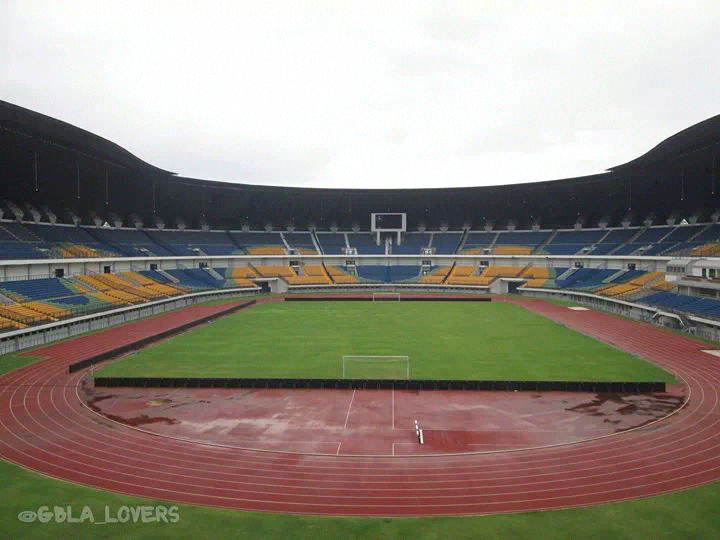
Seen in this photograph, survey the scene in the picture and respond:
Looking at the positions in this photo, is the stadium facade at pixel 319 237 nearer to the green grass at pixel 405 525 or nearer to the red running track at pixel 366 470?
the red running track at pixel 366 470

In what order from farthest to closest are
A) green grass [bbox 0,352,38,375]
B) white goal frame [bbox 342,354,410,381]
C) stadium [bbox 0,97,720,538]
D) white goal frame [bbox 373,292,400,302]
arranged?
1. white goal frame [bbox 373,292,400,302]
2. white goal frame [bbox 342,354,410,381]
3. green grass [bbox 0,352,38,375]
4. stadium [bbox 0,97,720,538]

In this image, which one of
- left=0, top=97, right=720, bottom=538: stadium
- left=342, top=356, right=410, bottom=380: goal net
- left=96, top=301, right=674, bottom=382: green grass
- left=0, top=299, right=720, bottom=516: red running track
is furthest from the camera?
left=96, top=301, right=674, bottom=382: green grass

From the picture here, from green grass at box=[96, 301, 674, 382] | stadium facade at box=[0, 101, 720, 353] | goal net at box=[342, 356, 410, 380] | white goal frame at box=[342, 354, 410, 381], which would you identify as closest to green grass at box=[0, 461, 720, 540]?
green grass at box=[96, 301, 674, 382]

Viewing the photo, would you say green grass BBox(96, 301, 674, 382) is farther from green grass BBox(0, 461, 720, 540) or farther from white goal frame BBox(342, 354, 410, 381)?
green grass BBox(0, 461, 720, 540)

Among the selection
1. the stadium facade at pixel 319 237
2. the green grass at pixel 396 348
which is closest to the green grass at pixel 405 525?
the green grass at pixel 396 348

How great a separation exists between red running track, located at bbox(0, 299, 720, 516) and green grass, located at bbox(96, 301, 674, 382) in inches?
293

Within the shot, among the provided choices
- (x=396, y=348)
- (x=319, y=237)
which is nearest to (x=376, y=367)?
(x=396, y=348)

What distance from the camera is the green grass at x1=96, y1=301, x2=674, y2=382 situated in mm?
27688

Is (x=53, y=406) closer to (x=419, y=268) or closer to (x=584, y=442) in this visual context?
(x=584, y=442)

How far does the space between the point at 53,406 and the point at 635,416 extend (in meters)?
23.1

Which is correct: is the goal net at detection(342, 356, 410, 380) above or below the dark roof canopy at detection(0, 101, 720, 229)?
below

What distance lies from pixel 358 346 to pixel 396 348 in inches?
97.2

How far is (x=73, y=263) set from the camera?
52000 millimetres

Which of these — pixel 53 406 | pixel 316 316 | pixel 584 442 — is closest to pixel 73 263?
pixel 316 316
